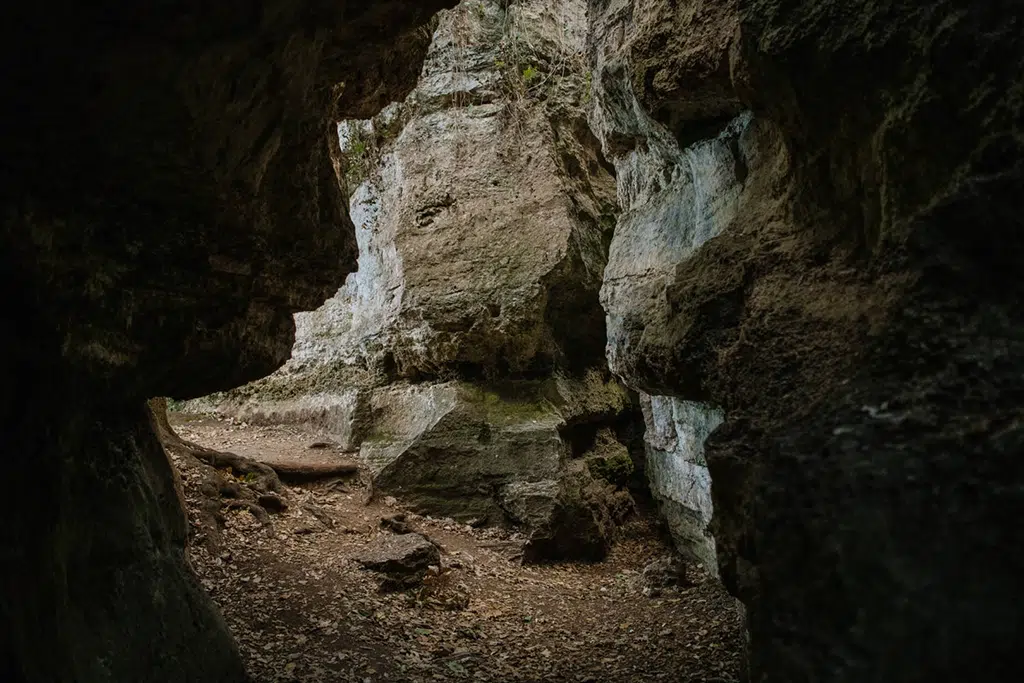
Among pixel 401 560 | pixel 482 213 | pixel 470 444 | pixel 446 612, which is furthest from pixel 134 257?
pixel 482 213

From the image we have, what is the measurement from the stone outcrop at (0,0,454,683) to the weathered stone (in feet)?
7.16

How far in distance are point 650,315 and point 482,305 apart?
4718mm

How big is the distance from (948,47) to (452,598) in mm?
5726

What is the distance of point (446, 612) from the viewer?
6.26 metres

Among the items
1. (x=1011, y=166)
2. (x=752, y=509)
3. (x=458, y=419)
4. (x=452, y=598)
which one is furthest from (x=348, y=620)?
(x=1011, y=166)

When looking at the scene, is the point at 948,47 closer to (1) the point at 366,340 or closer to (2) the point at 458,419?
(2) the point at 458,419

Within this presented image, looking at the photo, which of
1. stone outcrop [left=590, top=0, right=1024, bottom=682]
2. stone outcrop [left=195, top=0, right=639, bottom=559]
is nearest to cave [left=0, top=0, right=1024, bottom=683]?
stone outcrop [left=590, top=0, right=1024, bottom=682]

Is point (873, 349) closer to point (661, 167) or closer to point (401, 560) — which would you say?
point (661, 167)

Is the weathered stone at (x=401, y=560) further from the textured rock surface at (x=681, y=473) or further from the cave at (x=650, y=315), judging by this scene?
the textured rock surface at (x=681, y=473)

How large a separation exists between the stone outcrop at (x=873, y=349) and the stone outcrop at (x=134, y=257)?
96.8 inches

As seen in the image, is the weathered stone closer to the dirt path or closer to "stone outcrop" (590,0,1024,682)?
the dirt path

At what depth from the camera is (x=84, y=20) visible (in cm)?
261

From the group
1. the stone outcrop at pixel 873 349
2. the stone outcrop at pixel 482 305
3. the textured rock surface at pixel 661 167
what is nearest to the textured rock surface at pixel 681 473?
the textured rock surface at pixel 661 167

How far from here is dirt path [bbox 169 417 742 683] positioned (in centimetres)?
498
